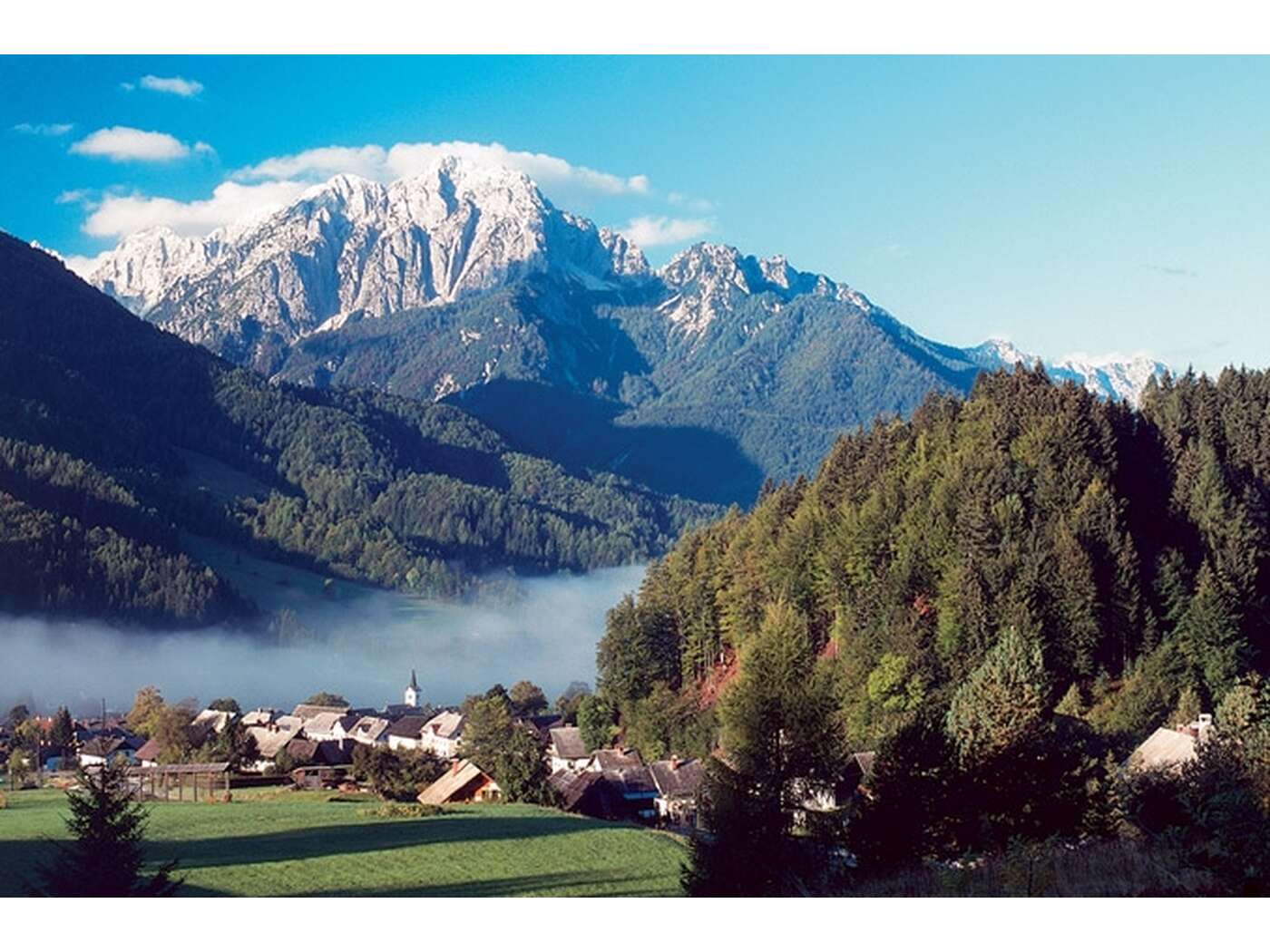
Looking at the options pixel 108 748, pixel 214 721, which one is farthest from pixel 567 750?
pixel 214 721

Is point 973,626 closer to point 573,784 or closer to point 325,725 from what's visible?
point 573,784

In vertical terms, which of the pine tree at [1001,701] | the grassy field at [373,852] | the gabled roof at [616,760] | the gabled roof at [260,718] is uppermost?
the pine tree at [1001,701]

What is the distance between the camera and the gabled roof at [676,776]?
45312 millimetres

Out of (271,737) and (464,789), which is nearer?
(464,789)

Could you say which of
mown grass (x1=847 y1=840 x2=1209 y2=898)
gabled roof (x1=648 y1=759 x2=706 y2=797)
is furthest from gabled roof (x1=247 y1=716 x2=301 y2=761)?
mown grass (x1=847 y1=840 x2=1209 y2=898)

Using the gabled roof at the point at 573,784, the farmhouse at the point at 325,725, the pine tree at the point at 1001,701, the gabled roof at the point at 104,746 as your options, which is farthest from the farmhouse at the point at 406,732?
the pine tree at the point at 1001,701

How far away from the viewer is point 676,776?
46688mm

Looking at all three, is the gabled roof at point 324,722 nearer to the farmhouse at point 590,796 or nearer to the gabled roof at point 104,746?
the gabled roof at point 104,746

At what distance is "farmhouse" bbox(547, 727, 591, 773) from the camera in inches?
2231

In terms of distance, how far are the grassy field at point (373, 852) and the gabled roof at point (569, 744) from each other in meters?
22.3

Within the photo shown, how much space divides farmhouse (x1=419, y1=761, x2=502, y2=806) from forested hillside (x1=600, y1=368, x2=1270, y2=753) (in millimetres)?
8597

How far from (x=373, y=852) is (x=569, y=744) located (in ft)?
110
